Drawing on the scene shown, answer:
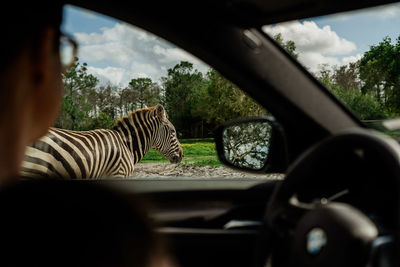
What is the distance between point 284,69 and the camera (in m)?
1.41

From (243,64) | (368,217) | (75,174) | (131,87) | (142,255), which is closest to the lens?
(142,255)

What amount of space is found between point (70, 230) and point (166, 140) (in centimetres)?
643

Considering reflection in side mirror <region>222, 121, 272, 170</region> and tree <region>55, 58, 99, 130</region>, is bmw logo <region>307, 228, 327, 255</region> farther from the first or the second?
tree <region>55, 58, 99, 130</region>

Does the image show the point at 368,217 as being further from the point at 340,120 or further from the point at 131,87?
the point at 131,87

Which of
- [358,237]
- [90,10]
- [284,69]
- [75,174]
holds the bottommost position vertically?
[75,174]

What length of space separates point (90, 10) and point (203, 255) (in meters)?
1.25

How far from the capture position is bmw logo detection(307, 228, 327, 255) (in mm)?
1041

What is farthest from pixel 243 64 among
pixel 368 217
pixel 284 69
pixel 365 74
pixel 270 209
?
pixel 365 74

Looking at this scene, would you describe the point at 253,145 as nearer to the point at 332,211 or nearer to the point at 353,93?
the point at 353,93

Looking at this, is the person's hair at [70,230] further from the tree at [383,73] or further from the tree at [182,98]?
the tree at [182,98]

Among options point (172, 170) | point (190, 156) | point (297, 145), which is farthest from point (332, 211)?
point (190, 156)

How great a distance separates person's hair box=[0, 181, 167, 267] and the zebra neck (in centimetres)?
578

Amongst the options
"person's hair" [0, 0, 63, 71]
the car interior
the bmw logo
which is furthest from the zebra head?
"person's hair" [0, 0, 63, 71]

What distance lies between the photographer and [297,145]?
1538 mm
